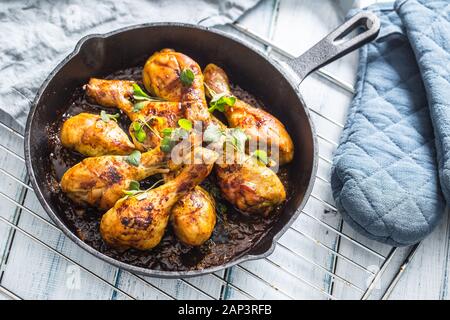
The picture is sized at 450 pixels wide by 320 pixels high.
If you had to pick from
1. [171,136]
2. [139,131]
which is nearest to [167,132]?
[171,136]

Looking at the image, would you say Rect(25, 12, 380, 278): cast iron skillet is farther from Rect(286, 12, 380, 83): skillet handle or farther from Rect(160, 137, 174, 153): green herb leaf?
Rect(160, 137, 174, 153): green herb leaf

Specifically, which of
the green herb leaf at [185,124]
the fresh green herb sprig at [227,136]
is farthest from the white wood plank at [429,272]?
the green herb leaf at [185,124]

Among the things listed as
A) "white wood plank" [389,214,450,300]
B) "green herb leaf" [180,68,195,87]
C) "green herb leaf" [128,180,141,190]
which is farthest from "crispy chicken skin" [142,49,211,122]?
"white wood plank" [389,214,450,300]

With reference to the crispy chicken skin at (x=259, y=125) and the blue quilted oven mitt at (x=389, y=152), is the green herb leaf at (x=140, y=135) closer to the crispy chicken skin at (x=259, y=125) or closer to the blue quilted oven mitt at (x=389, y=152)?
the crispy chicken skin at (x=259, y=125)

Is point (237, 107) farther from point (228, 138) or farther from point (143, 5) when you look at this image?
point (143, 5)

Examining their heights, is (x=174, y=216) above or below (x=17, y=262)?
above

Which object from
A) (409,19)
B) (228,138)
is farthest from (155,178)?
(409,19)
